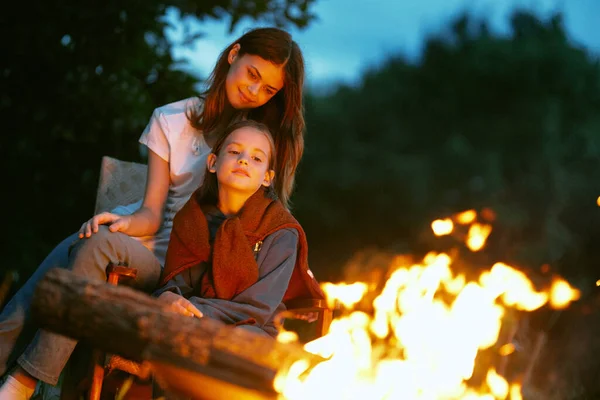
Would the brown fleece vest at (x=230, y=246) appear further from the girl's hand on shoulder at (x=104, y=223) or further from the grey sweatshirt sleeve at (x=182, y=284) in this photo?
the girl's hand on shoulder at (x=104, y=223)

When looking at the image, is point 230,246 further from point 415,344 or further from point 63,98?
point 63,98

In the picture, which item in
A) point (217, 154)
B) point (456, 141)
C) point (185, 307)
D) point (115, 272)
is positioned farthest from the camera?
point (456, 141)

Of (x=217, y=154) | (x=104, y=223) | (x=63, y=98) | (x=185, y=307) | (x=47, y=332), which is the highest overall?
(x=63, y=98)

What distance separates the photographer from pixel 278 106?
2822 millimetres

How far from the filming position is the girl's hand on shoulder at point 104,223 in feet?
7.23

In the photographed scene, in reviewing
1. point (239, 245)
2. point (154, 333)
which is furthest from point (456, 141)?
point (154, 333)

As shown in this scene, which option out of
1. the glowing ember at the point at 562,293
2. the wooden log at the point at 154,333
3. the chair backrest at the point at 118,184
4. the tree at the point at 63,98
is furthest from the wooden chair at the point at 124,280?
the tree at the point at 63,98

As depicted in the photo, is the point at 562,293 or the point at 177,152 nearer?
the point at 177,152

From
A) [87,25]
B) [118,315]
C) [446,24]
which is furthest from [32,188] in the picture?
[446,24]

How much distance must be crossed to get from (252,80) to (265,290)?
0.79 meters

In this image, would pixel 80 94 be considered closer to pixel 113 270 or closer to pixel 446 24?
pixel 113 270

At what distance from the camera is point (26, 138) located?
4.28m

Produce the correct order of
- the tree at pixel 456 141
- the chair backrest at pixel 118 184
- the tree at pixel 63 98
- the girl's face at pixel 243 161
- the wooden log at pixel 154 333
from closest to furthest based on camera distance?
the wooden log at pixel 154 333 → the girl's face at pixel 243 161 → the chair backrest at pixel 118 184 → the tree at pixel 63 98 → the tree at pixel 456 141

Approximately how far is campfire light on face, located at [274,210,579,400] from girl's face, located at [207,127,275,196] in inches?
19.5
